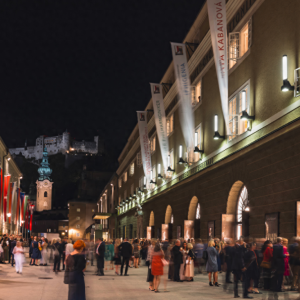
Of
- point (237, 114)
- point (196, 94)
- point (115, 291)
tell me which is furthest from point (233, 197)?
point (196, 94)

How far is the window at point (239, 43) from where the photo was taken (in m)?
18.9

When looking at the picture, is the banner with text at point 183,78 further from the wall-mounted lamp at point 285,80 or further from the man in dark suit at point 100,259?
the wall-mounted lamp at point 285,80

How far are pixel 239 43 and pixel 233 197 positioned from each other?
21.3ft

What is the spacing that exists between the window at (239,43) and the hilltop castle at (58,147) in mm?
164160

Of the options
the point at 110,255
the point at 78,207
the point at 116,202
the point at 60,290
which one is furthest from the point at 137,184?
the point at 78,207

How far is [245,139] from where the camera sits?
58.4 ft

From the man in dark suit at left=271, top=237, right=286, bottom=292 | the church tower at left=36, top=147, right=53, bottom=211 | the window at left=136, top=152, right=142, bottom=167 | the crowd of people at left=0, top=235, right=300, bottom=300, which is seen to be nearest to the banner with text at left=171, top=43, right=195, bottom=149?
the crowd of people at left=0, top=235, right=300, bottom=300

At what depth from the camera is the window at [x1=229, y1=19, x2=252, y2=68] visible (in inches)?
743

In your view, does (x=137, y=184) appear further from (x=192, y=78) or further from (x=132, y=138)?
(x=192, y=78)

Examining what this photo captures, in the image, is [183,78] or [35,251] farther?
[35,251]

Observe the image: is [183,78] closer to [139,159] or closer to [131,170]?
[139,159]

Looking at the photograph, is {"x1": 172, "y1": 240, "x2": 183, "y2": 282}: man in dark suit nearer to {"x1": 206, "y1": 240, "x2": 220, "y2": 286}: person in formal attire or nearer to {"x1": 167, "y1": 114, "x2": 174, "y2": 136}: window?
{"x1": 206, "y1": 240, "x2": 220, "y2": 286}: person in formal attire

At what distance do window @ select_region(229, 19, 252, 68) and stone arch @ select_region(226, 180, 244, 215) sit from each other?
526 centimetres

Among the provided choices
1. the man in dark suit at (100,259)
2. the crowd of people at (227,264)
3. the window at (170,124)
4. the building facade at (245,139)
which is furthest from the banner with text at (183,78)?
the man in dark suit at (100,259)
